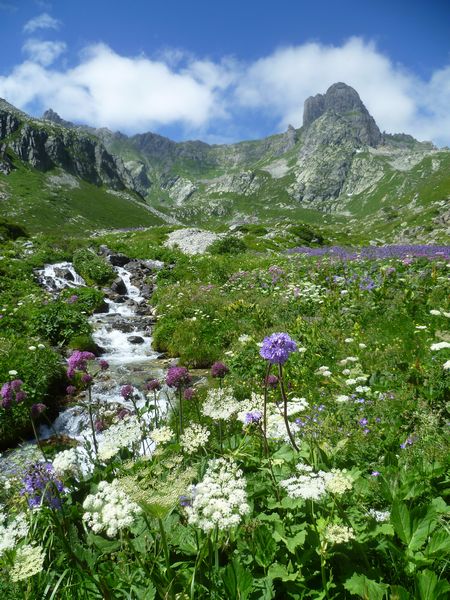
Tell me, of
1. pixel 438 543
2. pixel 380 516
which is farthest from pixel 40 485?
pixel 438 543

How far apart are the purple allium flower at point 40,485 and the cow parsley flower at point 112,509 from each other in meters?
0.75

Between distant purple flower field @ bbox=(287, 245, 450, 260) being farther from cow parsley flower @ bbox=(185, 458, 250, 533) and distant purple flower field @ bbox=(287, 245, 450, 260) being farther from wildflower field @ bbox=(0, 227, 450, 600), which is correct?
cow parsley flower @ bbox=(185, 458, 250, 533)

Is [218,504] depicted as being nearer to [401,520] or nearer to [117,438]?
[401,520]

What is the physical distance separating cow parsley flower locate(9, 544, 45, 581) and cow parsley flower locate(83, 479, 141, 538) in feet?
1.01

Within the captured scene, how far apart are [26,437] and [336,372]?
24.8 feet

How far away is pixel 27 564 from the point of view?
7.25 ft

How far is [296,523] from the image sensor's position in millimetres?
2908

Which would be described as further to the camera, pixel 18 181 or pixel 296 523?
pixel 18 181

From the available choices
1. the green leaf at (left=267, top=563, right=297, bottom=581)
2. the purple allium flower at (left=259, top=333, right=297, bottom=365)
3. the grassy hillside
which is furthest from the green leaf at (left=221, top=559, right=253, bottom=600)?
the grassy hillside

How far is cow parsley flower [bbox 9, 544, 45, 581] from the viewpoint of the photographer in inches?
84.1

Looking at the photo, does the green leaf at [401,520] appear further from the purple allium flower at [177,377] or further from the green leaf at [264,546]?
the purple allium flower at [177,377]

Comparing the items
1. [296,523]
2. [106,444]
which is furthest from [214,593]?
[106,444]

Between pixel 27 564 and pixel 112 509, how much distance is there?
55 cm

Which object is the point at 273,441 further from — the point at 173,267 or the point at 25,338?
the point at 173,267
